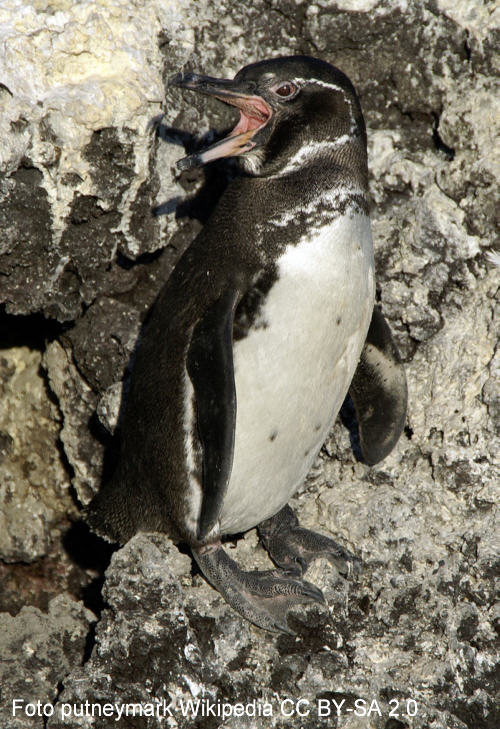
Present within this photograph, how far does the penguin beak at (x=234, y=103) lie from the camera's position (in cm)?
238

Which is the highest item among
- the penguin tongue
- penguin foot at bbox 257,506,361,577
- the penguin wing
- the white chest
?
the penguin tongue

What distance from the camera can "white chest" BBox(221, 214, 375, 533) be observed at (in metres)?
2.43

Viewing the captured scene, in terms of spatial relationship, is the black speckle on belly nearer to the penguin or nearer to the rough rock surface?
the penguin

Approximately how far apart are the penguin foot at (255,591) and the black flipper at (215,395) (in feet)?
0.70

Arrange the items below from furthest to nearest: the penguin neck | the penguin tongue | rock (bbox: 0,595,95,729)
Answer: rock (bbox: 0,595,95,729), the penguin neck, the penguin tongue

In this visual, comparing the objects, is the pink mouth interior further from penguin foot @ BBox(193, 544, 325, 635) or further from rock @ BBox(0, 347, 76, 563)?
rock @ BBox(0, 347, 76, 563)

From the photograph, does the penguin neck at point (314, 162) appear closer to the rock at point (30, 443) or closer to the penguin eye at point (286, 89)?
the penguin eye at point (286, 89)

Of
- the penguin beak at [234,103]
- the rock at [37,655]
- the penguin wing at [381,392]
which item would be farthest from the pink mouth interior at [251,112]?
the rock at [37,655]

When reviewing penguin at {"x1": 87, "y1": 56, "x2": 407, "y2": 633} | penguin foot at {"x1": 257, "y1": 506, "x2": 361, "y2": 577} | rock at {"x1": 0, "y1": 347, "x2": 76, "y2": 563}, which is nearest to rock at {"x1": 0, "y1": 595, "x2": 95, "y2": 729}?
rock at {"x1": 0, "y1": 347, "x2": 76, "y2": 563}

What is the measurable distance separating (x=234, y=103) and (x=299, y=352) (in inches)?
29.8

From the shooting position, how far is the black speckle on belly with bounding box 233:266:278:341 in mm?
2443

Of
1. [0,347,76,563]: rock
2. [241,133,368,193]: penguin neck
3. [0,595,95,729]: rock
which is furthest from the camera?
[0,347,76,563]: rock

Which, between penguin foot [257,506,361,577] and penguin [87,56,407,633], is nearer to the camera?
penguin [87,56,407,633]

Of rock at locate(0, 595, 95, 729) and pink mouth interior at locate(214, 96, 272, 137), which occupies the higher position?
pink mouth interior at locate(214, 96, 272, 137)
